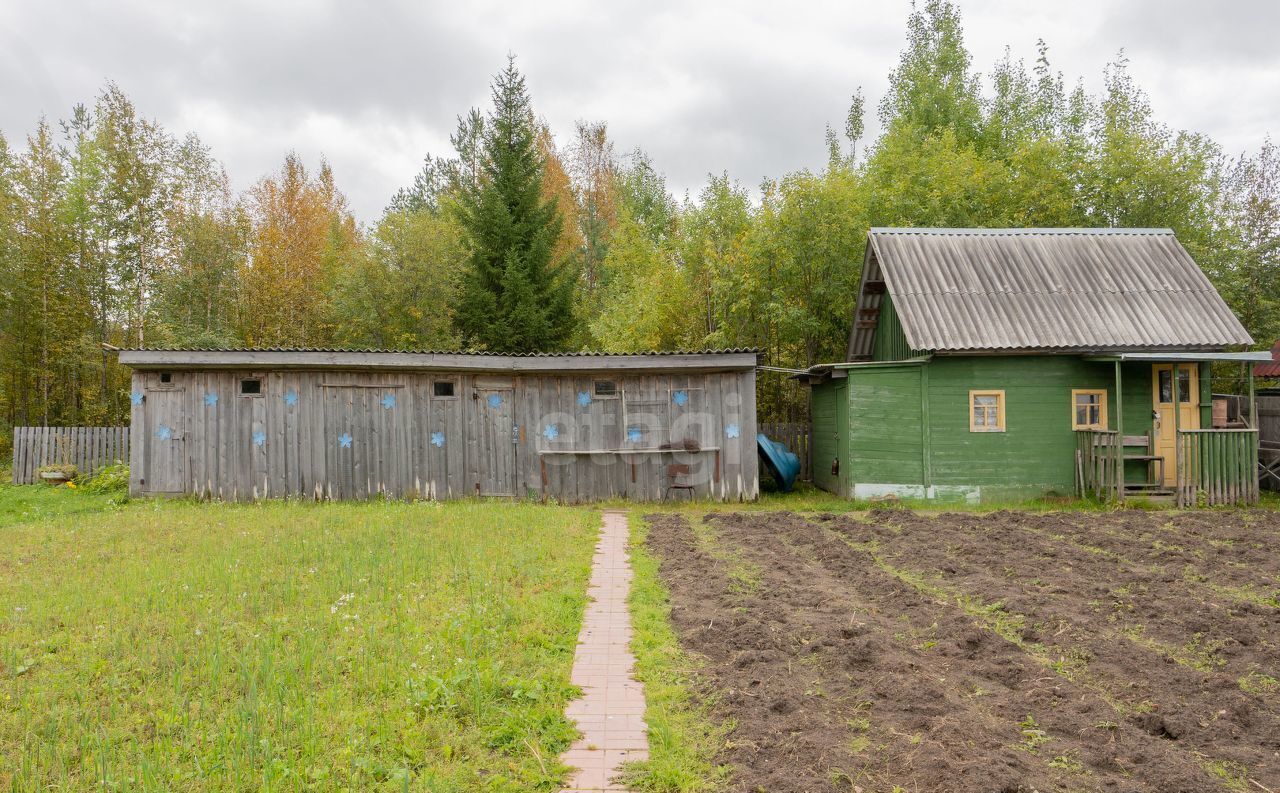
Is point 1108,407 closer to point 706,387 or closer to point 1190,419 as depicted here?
point 1190,419

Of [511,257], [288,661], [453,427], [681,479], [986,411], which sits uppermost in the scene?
[511,257]

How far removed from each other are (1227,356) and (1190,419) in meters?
1.76

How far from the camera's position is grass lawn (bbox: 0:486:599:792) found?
139 inches

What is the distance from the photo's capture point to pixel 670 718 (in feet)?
13.5

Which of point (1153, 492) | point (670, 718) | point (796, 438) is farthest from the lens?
point (796, 438)

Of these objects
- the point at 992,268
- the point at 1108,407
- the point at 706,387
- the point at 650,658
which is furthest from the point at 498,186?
the point at 650,658

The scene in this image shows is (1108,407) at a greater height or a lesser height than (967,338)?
lesser

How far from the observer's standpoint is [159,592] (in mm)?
6398

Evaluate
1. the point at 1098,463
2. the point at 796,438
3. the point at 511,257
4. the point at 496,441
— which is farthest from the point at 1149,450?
the point at 511,257

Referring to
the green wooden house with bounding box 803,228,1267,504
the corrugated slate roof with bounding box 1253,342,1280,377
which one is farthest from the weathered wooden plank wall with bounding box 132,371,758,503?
the corrugated slate roof with bounding box 1253,342,1280,377

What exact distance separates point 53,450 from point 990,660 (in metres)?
18.9

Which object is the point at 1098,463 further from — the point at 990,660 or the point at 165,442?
the point at 165,442

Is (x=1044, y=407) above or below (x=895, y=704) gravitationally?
above

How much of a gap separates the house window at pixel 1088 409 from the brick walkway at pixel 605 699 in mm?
10345
